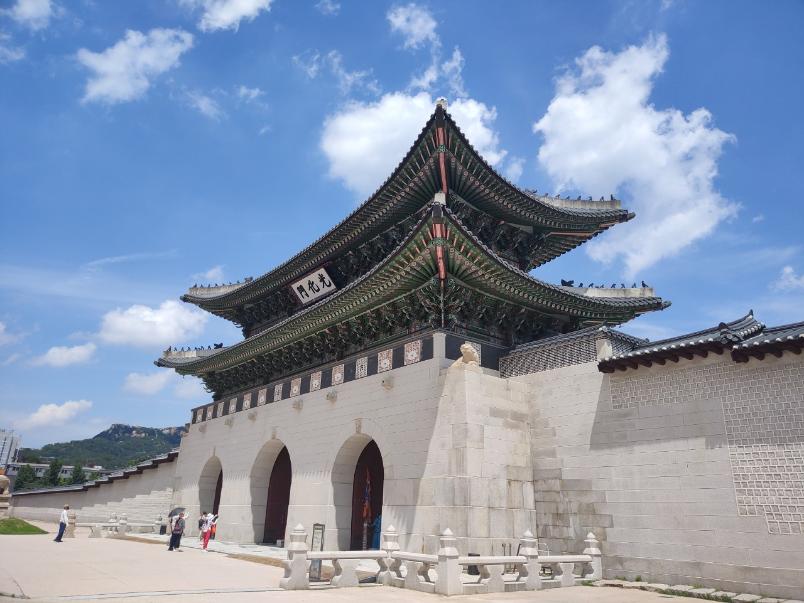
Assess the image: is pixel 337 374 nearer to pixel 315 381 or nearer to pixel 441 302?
pixel 315 381

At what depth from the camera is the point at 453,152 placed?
58.6 feet

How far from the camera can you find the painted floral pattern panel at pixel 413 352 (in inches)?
647

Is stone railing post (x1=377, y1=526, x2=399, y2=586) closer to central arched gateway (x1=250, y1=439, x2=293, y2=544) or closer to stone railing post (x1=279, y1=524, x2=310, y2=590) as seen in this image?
stone railing post (x1=279, y1=524, x2=310, y2=590)

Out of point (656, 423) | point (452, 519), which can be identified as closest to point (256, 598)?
point (452, 519)

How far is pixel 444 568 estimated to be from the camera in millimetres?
10586

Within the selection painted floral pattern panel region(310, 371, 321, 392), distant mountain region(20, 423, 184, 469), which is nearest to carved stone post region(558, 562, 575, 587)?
painted floral pattern panel region(310, 371, 321, 392)

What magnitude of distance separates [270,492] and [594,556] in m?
14.0

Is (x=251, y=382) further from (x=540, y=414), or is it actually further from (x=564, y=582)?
(x=564, y=582)

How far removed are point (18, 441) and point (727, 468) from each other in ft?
562

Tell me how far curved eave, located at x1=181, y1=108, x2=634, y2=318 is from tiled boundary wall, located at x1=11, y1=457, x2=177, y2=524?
1448 cm

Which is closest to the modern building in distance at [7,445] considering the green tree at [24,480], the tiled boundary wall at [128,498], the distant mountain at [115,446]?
the distant mountain at [115,446]

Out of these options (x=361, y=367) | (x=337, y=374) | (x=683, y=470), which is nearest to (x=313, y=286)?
(x=337, y=374)

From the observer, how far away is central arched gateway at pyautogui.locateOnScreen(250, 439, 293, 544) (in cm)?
2178

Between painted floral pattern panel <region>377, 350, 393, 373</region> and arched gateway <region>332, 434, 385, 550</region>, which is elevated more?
painted floral pattern panel <region>377, 350, 393, 373</region>
